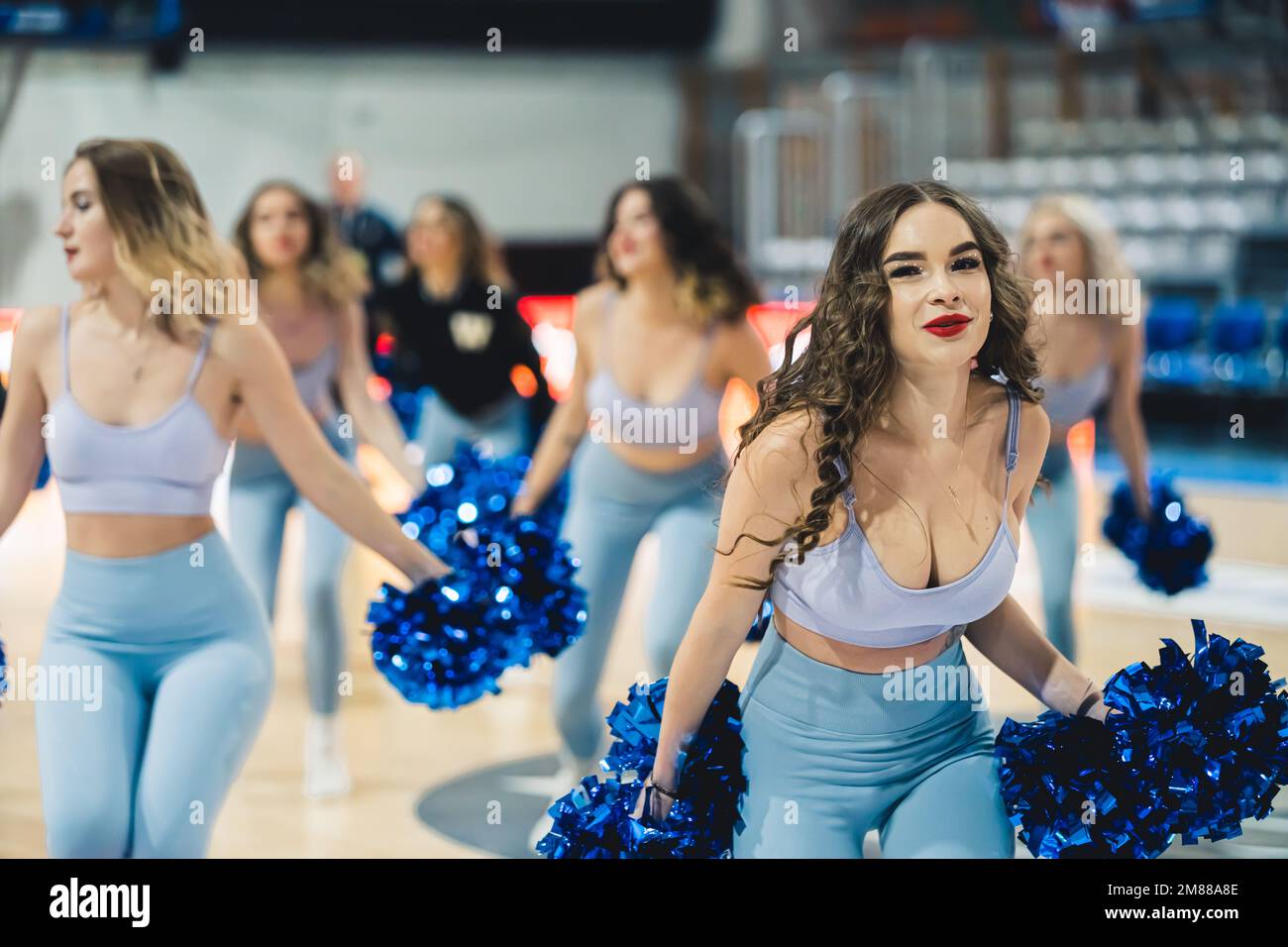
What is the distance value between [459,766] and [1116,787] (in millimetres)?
2726

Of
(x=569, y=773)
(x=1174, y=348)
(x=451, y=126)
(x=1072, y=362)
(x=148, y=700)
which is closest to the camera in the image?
(x=148, y=700)

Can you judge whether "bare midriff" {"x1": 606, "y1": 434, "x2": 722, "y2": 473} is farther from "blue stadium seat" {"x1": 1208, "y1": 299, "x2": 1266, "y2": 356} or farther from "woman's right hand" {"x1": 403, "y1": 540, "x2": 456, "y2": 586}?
"blue stadium seat" {"x1": 1208, "y1": 299, "x2": 1266, "y2": 356}

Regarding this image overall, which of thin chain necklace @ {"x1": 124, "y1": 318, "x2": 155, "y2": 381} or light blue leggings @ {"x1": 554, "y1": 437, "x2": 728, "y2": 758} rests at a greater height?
thin chain necklace @ {"x1": 124, "y1": 318, "x2": 155, "y2": 381}

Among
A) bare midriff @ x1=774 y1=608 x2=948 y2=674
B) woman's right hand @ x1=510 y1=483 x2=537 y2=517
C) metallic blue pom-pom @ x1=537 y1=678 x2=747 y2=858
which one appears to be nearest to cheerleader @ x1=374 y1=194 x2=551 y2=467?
woman's right hand @ x1=510 y1=483 x2=537 y2=517

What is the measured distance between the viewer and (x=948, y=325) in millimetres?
2104

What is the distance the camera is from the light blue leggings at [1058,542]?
429 cm

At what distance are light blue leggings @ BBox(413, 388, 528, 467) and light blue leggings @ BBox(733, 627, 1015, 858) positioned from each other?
122 inches

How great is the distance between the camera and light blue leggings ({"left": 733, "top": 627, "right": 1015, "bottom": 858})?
2.14m

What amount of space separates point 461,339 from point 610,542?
1.58m

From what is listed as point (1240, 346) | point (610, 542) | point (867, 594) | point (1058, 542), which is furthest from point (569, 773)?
point (1240, 346)

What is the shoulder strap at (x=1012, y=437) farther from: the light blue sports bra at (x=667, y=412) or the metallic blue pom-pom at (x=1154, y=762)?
the light blue sports bra at (x=667, y=412)

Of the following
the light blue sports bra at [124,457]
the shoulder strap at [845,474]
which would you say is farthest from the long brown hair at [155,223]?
the shoulder strap at [845,474]

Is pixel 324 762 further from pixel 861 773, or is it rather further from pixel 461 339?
pixel 861 773
